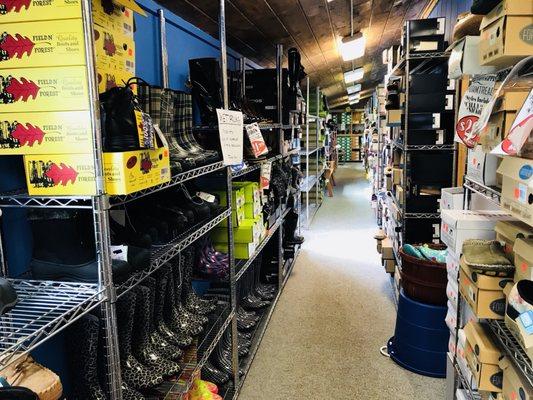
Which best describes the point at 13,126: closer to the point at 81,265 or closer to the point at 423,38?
the point at 81,265

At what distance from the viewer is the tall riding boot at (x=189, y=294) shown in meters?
2.09

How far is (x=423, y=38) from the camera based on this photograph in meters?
3.17

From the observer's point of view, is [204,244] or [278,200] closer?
[204,244]

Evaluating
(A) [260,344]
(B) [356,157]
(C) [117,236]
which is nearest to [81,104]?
(C) [117,236]

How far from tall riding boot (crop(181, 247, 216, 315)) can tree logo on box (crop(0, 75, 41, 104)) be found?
1.13 metres

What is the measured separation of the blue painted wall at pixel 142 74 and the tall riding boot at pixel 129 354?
22cm

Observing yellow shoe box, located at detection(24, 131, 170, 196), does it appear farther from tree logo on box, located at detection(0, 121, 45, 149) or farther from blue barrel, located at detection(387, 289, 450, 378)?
blue barrel, located at detection(387, 289, 450, 378)

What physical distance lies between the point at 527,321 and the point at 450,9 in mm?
3363

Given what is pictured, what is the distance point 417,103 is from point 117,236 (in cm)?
260

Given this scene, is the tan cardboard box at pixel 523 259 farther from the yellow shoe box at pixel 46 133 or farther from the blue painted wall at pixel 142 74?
the blue painted wall at pixel 142 74

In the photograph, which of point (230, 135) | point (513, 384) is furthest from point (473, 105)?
point (230, 135)

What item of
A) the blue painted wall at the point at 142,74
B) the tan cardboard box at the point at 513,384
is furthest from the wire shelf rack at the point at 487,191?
the blue painted wall at the point at 142,74

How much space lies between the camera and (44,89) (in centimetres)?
110

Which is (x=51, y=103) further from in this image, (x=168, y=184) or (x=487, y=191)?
(x=487, y=191)
